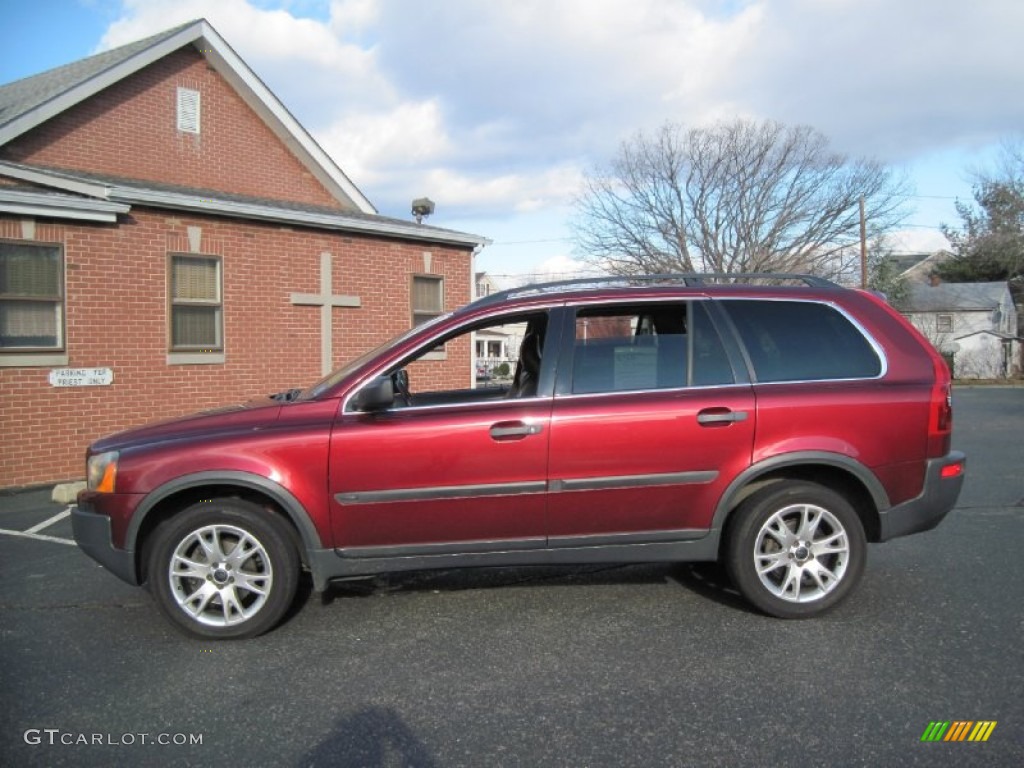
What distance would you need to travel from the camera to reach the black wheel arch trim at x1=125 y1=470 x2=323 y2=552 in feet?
12.7

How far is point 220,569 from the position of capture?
3.94m

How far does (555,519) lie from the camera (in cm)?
400

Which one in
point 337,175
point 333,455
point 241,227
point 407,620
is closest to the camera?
point 333,455

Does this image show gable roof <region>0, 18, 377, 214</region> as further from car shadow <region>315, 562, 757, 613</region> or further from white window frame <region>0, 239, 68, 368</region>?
car shadow <region>315, 562, 757, 613</region>

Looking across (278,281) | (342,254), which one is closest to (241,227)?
(278,281)

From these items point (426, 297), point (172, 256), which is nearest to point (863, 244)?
point (426, 297)

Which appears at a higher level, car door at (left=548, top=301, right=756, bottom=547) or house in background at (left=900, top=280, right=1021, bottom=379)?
house in background at (left=900, top=280, right=1021, bottom=379)

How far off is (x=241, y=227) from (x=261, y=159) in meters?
3.51

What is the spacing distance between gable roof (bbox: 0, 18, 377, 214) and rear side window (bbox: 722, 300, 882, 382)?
10.1 metres

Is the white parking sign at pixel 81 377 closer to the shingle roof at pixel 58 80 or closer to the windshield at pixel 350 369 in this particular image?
the shingle roof at pixel 58 80

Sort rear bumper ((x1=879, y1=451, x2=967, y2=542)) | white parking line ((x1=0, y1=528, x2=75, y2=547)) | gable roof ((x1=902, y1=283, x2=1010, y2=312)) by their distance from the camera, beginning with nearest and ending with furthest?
rear bumper ((x1=879, y1=451, x2=967, y2=542)), white parking line ((x1=0, y1=528, x2=75, y2=547)), gable roof ((x1=902, y1=283, x2=1010, y2=312))

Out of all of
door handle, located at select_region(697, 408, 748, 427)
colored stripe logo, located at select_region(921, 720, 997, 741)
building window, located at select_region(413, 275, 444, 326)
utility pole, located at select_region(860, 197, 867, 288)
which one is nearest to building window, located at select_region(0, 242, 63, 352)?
building window, located at select_region(413, 275, 444, 326)

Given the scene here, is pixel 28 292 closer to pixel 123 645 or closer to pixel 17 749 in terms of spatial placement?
pixel 123 645
